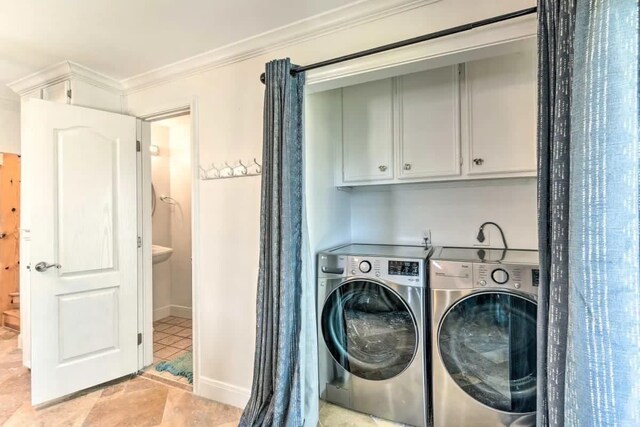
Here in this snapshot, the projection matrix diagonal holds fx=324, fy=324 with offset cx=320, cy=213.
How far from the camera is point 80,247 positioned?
2.29 metres

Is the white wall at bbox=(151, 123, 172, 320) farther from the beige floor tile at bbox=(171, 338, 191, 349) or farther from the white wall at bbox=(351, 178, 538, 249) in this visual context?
the white wall at bbox=(351, 178, 538, 249)

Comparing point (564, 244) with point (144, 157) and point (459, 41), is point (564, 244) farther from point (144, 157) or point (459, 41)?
Answer: point (144, 157)

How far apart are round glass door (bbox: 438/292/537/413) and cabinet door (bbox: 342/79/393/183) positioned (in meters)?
1.04

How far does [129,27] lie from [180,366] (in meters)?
2.46

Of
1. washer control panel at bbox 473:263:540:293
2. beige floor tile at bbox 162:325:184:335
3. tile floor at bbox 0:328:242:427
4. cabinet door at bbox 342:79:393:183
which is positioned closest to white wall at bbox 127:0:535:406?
tile floor at bbox 0:328:242:427

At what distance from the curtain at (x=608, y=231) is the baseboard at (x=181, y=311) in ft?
12.8

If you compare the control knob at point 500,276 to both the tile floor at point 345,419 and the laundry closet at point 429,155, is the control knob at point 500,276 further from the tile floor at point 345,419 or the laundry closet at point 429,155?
the tile floor at point 345,419

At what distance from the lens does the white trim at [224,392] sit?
2139 millimetres

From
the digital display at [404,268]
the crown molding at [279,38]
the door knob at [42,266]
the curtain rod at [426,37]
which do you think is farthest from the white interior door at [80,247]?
the digital display at [404,268]

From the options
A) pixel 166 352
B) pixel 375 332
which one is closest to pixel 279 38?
pixel 375 332

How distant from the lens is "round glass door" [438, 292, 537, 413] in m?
1.67


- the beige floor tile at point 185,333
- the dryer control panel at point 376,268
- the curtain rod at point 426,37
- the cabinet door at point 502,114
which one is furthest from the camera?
the beige floor tile at point 185,333

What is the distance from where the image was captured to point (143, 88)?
259 cm

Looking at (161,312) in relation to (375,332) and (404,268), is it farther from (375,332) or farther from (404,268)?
(404,268)
